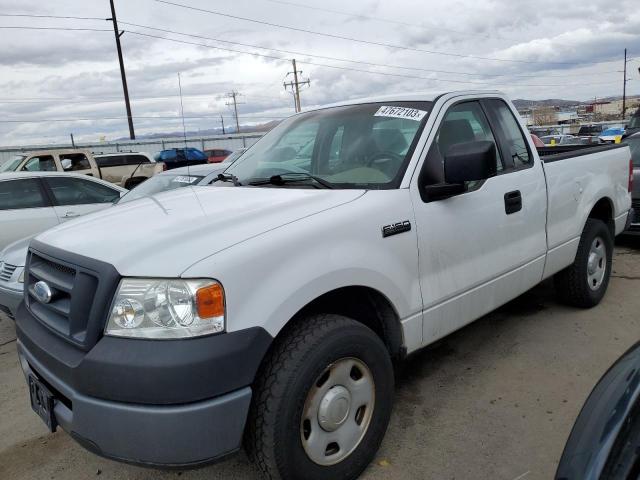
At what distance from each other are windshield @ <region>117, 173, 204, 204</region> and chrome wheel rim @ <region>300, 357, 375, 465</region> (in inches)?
168

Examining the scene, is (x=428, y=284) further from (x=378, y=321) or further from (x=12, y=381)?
(x=12, y=381)

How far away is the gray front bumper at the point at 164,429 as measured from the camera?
6.19 ft

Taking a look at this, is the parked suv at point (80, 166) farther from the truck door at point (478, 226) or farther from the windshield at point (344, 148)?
the truck door at point (478, 226)

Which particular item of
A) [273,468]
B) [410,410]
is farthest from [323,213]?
[410,410]

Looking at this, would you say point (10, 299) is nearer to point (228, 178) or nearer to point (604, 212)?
point (228, 178)

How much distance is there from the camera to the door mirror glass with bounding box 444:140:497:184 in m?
2.57

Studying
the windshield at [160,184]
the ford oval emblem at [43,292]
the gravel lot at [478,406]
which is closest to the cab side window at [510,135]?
the gravel lot at [478,406]

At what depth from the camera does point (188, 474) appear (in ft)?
8.86

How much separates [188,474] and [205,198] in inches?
57.3

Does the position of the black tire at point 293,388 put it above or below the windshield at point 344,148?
below

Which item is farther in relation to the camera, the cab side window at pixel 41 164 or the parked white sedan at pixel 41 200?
the cab side window at pixel 41 164

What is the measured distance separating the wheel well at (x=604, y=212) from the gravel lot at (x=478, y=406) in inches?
29.4

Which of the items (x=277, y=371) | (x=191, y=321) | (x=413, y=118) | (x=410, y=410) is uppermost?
(x=413, y=118)

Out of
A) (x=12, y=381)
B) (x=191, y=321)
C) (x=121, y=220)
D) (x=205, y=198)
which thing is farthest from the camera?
(x=12, y=381)
